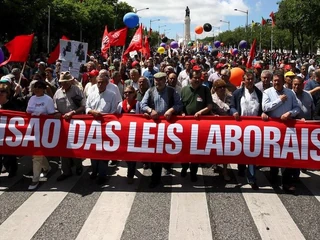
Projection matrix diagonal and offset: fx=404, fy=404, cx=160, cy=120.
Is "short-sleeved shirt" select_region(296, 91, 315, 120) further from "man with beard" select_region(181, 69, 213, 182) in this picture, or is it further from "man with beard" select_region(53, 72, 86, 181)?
"man with beard" select_region(53, 72, 86, 181)

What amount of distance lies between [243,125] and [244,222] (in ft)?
5.69

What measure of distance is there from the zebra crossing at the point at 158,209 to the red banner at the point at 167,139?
1.68 ft

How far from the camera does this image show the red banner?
6262mm

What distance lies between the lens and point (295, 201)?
19.4ft

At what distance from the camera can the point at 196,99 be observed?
6.59m

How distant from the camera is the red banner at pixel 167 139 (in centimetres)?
626

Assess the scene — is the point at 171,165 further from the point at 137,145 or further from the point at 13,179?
the point at 13,179

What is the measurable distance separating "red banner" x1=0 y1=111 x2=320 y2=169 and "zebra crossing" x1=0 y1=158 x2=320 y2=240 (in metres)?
0.51

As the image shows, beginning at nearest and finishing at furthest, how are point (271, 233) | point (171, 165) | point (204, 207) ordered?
point (271, 233)
point (204, 207)
point (171, 165)

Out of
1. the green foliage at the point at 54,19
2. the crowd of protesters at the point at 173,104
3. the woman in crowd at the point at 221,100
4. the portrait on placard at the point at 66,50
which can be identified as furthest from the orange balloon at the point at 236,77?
the green foliage at the point at 54,19

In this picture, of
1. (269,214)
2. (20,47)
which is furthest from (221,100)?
(20,47)

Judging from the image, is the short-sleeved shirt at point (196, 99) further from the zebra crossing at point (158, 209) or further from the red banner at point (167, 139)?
the zebra crossing at point (158, 209)

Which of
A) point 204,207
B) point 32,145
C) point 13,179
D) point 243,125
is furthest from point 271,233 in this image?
point 13,179

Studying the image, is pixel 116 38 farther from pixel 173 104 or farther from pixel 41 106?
pixel 173 104
